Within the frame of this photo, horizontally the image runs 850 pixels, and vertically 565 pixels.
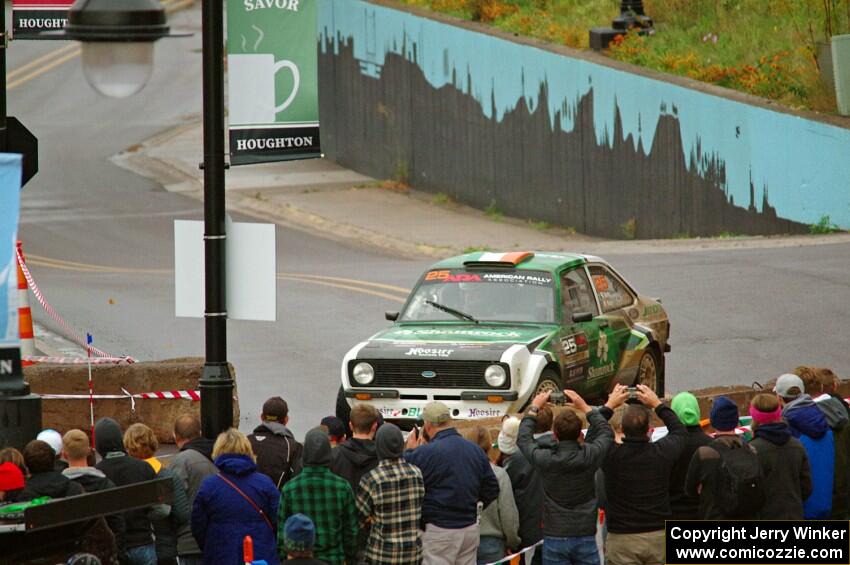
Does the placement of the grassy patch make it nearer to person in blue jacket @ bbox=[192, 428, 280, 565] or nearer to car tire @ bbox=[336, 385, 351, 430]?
car tire @ bbox=[336, 385, 351, 430]

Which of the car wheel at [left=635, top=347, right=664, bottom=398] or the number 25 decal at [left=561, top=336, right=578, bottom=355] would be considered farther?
the car wheel at [left=635, top=347, right=664, bottom=398]

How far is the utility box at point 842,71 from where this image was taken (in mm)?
28828

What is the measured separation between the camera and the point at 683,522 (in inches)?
374

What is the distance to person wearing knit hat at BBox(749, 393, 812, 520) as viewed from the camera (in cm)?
986

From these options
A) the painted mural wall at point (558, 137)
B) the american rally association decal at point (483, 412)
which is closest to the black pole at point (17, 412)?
the american rally association decal at point (483, 412)

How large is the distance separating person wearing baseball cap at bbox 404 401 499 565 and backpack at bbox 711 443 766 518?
4.68 ft

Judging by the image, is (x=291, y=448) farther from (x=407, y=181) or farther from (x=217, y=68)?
(x=407, y=181)

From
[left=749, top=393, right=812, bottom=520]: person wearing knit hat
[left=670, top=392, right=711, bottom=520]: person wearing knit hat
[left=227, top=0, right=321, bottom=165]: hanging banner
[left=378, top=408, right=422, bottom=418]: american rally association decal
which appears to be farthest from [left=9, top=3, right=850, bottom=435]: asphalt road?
[left=749, top=393, right=812, bottom=520]: person wearing knit hat

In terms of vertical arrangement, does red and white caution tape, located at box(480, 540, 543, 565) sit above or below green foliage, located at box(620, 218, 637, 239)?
below

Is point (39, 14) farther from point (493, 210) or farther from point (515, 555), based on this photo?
point (493, 210)

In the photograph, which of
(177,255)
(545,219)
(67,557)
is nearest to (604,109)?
(545,219)

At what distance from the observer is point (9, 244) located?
9047mm

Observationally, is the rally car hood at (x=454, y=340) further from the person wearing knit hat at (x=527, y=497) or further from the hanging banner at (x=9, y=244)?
the hanging banner at (x=9, y=244)

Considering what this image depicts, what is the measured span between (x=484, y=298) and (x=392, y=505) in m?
6.31
